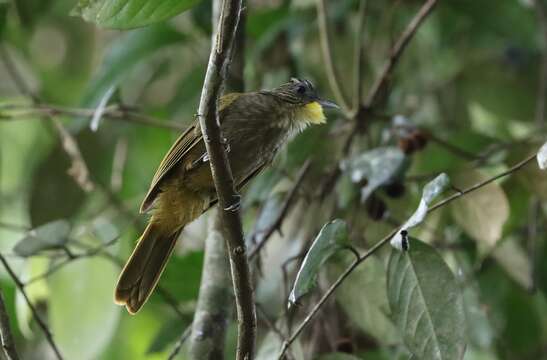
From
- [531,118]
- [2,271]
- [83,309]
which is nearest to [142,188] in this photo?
[2,271]

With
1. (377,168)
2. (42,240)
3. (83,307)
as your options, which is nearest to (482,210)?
(377,168)

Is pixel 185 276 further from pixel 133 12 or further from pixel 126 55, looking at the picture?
pixel 133 12

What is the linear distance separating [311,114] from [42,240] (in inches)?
31.6

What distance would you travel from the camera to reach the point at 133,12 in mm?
2143

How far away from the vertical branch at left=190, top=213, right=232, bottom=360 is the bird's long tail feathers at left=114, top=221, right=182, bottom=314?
12 centimetres

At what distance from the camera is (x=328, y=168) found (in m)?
2.94

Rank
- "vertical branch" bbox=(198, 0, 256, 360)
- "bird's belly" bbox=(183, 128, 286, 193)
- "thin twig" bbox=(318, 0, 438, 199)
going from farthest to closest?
"thin twig" bbox=(318, 0, 438, 199)
"bird's belly" bbox=(183, 128, 286, 193)
"vertical branch" bbox=(198, 0, 256, 360)

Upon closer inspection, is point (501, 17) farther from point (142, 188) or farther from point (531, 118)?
point (142, 188)

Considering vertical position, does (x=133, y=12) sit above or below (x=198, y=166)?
above

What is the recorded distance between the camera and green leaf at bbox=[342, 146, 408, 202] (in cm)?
247

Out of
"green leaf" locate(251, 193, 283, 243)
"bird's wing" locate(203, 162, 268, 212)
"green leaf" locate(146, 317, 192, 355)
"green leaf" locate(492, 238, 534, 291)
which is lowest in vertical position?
"green leaf" locate(492, 238, 534, 291)

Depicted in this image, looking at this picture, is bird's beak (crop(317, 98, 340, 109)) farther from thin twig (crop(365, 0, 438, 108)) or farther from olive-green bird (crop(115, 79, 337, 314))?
thin twig (crop(365, 0, 438, 108))

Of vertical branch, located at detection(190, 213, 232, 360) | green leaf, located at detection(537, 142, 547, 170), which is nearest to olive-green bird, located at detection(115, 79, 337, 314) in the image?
vertical branch, located at detection(190, 213, 232, 360)

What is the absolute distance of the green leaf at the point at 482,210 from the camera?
2.39 meters
